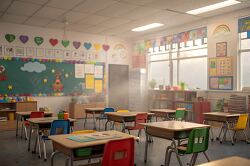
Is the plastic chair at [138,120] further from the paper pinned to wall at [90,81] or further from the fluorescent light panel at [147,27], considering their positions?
the paper pinned to wall at [90,81]

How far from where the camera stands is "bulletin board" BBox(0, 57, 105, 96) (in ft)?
29.4

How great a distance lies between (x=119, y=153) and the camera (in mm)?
2576

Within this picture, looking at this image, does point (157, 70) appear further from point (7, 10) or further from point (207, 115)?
point (7, 10)

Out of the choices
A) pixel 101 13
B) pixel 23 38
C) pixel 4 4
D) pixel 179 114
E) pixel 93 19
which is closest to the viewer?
pixel 179 114

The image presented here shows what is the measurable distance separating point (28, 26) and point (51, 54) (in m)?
1.28

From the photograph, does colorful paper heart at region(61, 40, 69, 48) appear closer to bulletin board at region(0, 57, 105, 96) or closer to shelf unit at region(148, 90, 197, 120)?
bulletin board at region(0, 57, 105, 96)

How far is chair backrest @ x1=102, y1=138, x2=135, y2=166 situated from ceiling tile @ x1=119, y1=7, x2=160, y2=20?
17.9 ft

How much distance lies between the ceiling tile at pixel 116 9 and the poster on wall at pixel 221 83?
11.6 ft

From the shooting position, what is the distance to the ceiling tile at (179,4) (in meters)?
6.71

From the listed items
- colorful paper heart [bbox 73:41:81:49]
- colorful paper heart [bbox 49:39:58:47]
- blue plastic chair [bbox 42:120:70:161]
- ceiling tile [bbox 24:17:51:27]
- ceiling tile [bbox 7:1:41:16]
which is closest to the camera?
blue plastic chair [bbox 42:120:70:161]

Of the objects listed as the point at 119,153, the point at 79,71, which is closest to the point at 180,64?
the point at 79,71

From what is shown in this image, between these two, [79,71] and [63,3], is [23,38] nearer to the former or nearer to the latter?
[79,71]

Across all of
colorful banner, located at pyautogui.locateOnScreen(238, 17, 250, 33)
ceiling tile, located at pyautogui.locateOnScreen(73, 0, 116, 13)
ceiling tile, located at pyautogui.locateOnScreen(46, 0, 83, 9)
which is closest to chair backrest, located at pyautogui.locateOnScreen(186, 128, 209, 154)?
ceiling tile, located at pyautogui.locateOnScreen(73, 0, 116, 13)

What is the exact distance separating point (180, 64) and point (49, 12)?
16.9 ft
